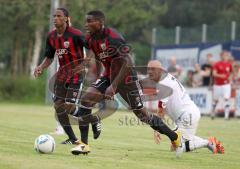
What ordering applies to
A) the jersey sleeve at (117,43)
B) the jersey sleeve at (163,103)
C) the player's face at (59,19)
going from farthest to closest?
1. the player's face at (59,19)
2. the jersey sleeve at (163,103)
3. the jersey sleeve at (117,43)

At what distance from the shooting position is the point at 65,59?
14469 mm

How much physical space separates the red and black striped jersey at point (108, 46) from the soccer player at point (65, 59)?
1445 mm

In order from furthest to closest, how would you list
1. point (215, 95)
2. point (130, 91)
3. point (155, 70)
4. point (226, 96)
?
point (215, 95), point (226, 96), point (155, 70), point (130, 91)

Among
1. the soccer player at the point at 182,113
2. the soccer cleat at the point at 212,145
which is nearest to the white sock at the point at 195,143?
the soccer player at the point at 182,113

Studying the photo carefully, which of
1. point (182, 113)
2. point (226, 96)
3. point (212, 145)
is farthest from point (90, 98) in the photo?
point (226, 96)

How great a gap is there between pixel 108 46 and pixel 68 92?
7.39ft

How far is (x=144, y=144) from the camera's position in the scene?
16000 mm

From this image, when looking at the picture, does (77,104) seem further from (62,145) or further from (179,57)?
(179,57)

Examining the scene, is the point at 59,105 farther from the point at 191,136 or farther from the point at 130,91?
the point at 191,136

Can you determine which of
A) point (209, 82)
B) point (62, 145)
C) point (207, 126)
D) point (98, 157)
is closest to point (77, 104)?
point (62, 145)

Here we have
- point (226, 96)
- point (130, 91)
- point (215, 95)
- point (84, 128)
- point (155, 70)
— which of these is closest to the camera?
point (130, 91)

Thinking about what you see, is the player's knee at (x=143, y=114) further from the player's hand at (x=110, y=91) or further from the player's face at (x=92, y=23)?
the player's face at (x=92, y=23)

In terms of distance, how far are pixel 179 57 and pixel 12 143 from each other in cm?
2063

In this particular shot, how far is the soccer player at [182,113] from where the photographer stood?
13.9 metres
